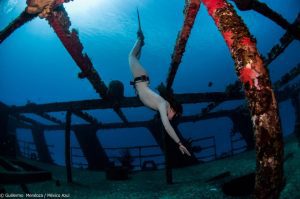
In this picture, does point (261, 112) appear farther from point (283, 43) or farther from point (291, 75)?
point (291, 75)

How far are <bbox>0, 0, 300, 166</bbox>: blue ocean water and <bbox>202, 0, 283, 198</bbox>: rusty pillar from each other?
21.4 m

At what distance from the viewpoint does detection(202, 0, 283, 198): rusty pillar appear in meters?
1.90

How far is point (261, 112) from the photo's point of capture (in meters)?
2.01

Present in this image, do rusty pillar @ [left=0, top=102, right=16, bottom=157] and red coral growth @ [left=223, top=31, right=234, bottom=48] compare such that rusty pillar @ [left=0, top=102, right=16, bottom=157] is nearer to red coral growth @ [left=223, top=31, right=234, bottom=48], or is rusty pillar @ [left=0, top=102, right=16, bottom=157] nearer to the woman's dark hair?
the woman's dark hair

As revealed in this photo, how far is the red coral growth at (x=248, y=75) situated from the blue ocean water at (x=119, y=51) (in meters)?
21.5

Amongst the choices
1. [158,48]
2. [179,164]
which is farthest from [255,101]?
[158,48]

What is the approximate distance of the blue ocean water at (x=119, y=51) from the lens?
39.2 metres

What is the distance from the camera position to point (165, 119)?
484 centimetres

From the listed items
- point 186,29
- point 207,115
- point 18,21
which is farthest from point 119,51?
point 18,21

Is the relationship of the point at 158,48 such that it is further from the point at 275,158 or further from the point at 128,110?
the point at 275,158

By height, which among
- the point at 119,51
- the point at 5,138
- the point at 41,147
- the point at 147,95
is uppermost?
the point at 119,51

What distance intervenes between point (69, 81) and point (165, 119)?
76.2m

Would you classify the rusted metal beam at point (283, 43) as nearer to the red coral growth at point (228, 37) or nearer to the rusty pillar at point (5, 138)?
the red coral growth at point (228, 37)

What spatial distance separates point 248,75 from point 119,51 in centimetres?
5911
